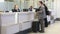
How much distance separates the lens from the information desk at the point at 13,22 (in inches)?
209

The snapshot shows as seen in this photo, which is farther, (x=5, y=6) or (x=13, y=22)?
(x=5, y=6)

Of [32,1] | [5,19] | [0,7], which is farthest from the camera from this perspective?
[32,1]

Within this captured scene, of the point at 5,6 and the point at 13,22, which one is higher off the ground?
the point at 5,6

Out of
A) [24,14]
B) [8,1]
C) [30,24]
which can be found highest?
[8,1]

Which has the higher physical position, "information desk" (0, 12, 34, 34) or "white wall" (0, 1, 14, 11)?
"white wall" (0, 1, 14, 11)

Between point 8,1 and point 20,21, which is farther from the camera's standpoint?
point 8,1

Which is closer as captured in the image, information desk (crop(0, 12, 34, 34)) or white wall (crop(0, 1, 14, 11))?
information desk (crop(0, 12, 34, 34))

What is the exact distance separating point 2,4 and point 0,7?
238 millimetres

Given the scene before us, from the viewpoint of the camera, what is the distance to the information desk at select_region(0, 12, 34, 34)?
17.4 feet

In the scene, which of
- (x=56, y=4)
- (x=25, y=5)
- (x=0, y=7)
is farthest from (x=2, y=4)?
(x=56, y=4)

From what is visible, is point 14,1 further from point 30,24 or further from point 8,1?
point 30,24

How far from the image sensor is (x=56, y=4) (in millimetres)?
17359

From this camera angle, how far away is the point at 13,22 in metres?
6.32

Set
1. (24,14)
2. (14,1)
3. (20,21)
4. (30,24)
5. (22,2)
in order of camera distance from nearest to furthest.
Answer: (20,21) → (24,14) → (30,24) → (14,1) → (22,2)
